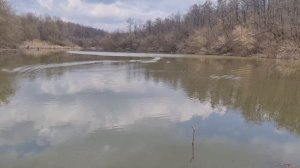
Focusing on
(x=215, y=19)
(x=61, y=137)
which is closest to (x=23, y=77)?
(x=61, y=137)

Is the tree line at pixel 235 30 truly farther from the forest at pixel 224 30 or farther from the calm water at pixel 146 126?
the calm water at pixel 146 126

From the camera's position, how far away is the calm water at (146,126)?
36.0 feet

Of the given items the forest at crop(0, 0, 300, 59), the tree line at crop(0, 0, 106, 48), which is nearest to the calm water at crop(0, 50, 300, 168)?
the forest at crop(0, 0, 300, 59)

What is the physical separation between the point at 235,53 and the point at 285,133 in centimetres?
6480

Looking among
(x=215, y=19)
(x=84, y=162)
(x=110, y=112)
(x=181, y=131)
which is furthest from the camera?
(x=215, y=19)

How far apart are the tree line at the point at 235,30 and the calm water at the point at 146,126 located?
4507cm

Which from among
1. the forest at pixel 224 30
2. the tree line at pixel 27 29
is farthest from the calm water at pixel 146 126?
the tree line at pixel 27 29

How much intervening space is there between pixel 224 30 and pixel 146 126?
258ft

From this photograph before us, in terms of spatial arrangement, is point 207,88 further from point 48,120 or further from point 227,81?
point 48,120

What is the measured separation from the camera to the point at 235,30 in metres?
80.3

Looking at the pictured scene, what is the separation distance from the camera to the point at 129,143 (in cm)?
1255

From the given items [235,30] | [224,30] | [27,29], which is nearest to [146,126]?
[235,30]

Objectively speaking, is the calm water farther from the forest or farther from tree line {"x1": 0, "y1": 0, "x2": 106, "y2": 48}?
tree line {"x1": 0, "y1": 0, "x2": 106, "y2": 48}

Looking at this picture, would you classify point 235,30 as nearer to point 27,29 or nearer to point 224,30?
point 224,30
